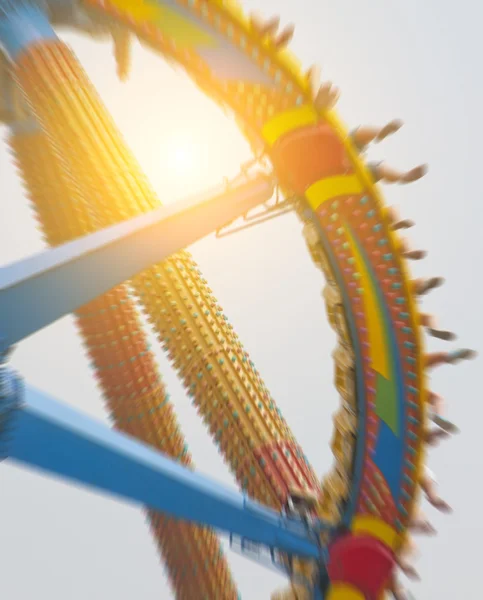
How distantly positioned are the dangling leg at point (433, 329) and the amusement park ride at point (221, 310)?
2cm

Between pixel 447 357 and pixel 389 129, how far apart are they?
7.90 ft

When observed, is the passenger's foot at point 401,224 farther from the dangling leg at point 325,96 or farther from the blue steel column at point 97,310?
the blue steel column at point 97,310

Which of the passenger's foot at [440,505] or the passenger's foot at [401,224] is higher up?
the passenger's foot at [401,224]

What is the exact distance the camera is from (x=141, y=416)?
5918 mm

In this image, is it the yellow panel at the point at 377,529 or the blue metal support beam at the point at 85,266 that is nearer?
the blue metal support beam at the point at 85,266

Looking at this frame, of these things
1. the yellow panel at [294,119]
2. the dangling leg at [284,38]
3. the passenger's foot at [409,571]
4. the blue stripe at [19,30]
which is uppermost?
the blue stripe at [19,30]

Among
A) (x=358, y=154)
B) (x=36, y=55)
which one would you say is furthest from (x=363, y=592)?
(x=36, y=55)

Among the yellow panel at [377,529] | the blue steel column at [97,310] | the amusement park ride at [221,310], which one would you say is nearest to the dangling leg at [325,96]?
the amusement park ride at [221,310]

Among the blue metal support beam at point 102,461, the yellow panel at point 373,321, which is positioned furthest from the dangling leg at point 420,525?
the blue metal support beam at point 102,461

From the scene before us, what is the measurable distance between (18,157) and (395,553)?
19.9 feet

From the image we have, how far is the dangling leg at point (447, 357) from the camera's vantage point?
17.9 feet

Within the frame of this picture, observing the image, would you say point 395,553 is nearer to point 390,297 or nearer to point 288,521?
point 288,521

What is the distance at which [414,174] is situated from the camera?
5102mm

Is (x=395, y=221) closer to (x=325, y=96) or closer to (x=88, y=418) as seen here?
(x=325, y=96)
